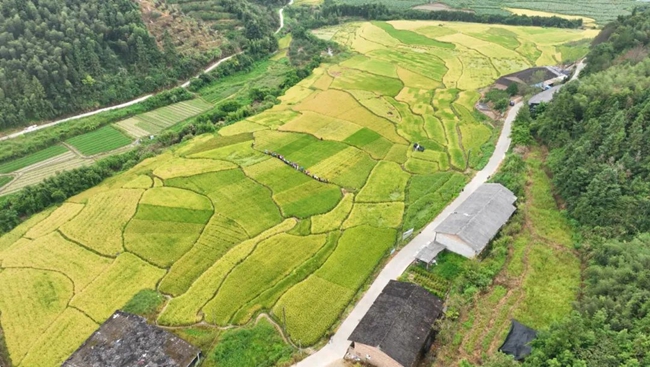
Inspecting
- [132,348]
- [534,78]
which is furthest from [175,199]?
[534,78]

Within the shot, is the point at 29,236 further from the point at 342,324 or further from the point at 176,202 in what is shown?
the point at 342,324

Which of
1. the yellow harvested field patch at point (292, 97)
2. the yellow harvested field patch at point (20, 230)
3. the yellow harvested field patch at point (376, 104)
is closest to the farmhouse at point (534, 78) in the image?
the yellow harvested field patch at point (376, 104)

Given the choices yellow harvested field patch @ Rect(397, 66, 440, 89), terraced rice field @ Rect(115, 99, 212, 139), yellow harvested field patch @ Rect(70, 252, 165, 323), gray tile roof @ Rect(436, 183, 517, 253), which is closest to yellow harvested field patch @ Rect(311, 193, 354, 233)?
gray tile roof @ Rect(436, 183, 517, 253)

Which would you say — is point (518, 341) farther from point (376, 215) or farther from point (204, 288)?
point (204, 288)

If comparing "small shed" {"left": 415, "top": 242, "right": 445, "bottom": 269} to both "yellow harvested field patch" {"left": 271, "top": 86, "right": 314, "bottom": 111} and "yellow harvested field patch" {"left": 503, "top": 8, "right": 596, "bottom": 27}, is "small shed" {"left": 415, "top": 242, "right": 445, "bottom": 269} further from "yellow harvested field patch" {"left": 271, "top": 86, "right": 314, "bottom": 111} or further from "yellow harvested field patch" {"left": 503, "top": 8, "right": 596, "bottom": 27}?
"yellow harvested field patch" {"left": 503, "top": 8, "right": 596, "bottom": 27}

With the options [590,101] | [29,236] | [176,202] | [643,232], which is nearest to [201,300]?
[176,202]

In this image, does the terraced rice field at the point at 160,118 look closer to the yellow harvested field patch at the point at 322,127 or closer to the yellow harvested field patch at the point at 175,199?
the yellow harvested field patch at the point at 322,127
